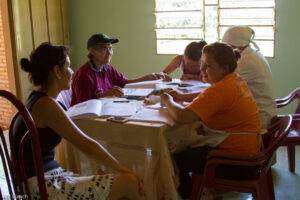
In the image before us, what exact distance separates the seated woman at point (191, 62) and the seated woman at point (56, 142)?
1.49 meters

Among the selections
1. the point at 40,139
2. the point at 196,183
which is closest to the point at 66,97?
the point at 40,139

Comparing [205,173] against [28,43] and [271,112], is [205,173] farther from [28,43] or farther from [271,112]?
[28,43]

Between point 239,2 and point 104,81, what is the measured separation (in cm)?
210

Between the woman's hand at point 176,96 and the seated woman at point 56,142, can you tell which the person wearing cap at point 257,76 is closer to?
the woman's hand at point 176,96

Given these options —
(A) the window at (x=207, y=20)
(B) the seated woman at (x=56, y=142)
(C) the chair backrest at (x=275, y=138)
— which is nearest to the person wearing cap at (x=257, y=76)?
(C) the chair backrest at (x=275, y=138)

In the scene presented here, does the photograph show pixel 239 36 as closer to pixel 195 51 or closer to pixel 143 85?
pixel 195 51

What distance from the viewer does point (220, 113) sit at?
6.07 feet

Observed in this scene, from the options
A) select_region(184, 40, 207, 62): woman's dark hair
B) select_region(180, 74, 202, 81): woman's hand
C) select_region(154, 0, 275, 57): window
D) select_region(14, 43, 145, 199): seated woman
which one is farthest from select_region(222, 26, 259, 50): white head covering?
select_region(154, 0, 275, 57): window

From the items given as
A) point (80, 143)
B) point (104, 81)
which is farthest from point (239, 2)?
point (80, 143)

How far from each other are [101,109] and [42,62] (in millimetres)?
601

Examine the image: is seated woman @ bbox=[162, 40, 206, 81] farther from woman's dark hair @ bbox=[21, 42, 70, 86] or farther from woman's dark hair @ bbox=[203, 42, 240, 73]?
woman's dark hair @ bbox=[21, 42, 70, 86]

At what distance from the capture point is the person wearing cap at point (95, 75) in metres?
2.54

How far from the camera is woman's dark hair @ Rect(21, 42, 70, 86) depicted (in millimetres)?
1600

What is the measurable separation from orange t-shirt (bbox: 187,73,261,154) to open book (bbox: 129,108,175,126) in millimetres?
153
